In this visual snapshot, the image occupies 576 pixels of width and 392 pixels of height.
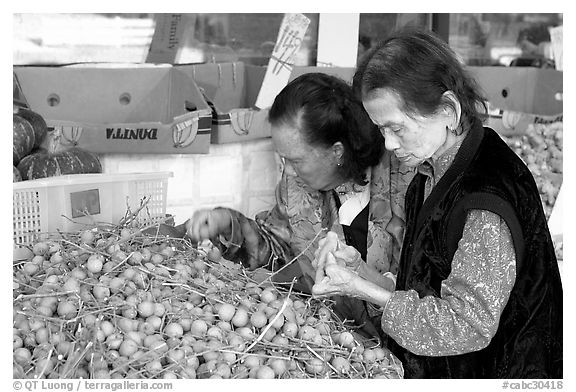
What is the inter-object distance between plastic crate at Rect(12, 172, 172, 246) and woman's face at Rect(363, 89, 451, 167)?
67 cm

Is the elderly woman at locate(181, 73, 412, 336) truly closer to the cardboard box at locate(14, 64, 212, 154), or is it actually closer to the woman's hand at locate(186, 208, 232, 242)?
the woman's hand at locate(186, 208, 232, 242)

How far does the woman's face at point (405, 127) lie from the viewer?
1.35 metres

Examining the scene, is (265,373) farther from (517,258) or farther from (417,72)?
(417,72)

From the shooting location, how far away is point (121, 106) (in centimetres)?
285

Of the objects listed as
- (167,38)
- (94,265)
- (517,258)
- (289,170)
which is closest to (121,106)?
(167,38)

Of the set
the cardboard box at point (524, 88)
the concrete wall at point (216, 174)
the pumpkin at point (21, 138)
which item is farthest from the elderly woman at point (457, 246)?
the cardboard box at point (524, 88)

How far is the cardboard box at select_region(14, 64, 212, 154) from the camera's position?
2516 millimetres

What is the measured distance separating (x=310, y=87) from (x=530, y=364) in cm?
Result: 85

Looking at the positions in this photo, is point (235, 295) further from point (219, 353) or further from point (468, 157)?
point (468, 157)

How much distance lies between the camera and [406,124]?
4.47 feet

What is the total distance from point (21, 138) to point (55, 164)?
19 cm
